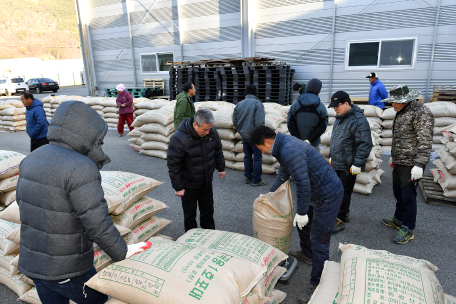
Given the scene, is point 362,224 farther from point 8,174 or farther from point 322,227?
point 8,174

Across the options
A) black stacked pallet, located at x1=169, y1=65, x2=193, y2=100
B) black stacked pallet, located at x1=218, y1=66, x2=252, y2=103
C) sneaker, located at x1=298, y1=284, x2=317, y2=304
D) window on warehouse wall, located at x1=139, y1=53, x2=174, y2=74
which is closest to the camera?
sneaker, located at x1=298, y1=284, x2=317, y2=304

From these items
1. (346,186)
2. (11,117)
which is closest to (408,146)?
(346,186)

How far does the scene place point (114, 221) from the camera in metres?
2.98

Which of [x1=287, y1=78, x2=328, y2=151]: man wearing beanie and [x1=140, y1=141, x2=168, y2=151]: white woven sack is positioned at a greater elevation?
[x1=287, y1=78, x2=328, y2=151]: man wearing beanie

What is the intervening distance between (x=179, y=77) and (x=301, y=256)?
8936 mm

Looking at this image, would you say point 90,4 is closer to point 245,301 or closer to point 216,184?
point 216,184

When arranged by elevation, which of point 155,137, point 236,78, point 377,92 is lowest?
point 155,137

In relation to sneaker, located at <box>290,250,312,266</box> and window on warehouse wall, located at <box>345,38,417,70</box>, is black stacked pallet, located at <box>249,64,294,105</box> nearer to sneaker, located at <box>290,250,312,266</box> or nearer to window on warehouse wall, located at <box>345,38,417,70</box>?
window on warehouse wall, located at <box>345,38,417,70</box>

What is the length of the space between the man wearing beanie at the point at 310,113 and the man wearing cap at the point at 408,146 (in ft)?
3.95

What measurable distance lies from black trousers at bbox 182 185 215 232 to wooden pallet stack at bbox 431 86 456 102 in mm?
7811

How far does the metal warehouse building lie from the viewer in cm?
856

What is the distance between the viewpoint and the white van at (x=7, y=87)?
2509 centimetres

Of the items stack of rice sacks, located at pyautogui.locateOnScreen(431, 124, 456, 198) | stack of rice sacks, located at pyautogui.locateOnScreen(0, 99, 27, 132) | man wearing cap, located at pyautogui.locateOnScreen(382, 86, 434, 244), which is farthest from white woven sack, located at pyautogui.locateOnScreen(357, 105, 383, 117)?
stack of rice sacks, located at pyautogui.locateOnScreen(0, 99, 27, 132)

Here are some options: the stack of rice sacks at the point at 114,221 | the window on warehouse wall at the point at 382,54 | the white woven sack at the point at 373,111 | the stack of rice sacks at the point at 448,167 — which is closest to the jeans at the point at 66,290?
the stack of rice sacks at the point at 114,221
